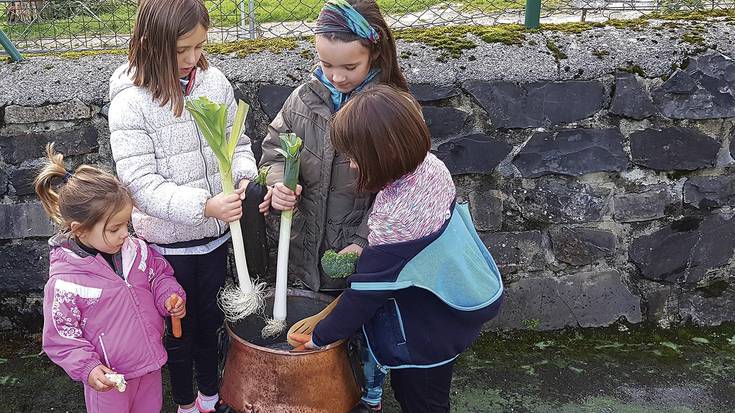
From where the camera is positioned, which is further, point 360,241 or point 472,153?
point 472,153

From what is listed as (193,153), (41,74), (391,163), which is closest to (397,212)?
(391,163)

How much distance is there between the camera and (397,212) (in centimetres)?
197

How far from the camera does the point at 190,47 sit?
2197mm

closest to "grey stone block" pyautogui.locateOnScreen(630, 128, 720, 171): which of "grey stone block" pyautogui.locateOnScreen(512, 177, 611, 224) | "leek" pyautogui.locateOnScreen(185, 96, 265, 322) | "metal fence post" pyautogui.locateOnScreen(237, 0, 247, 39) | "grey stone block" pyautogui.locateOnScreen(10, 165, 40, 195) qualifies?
"grey stone block" pyautogui.locateOnScreen(512, 177, 611, 224)

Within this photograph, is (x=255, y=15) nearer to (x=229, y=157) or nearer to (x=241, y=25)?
(x=241, y=25)

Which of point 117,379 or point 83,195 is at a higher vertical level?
point 83,195

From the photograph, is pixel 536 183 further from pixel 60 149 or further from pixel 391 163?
pixel 60 149

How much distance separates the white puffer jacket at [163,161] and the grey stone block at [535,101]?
1.08 m

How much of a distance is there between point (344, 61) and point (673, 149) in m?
1.57

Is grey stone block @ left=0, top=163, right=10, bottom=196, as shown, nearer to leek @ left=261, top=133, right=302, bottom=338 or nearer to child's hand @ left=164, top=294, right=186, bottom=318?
child's hand @ left=164, top=294, right=186, bottom=318

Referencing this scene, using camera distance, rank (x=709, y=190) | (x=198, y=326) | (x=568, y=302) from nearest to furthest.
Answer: (x=198, y=326) → (x=709, y=190) → (x=568, y=302)

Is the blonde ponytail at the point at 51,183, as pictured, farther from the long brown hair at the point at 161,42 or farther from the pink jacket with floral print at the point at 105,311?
the long brown hair at the point at 161,42

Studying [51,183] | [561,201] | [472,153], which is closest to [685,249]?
[561,201]

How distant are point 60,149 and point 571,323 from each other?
2.24 m
